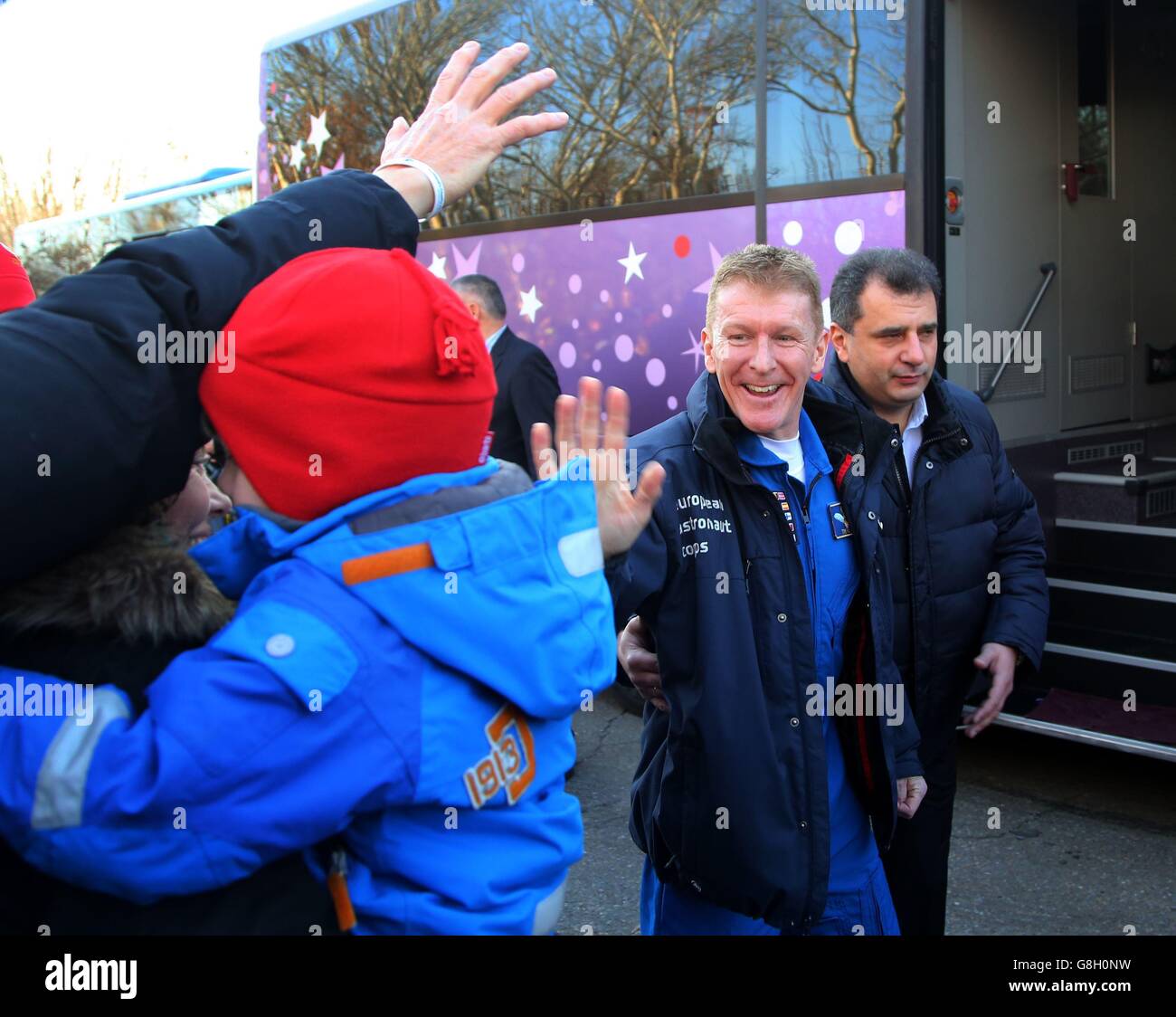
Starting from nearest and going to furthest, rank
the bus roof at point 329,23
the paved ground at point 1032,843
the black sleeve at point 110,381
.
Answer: the black sleeve at point 110,381 → the paved ground at point 1032,843 → the bus roof at point 329,23

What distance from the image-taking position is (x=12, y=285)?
1.59 metres

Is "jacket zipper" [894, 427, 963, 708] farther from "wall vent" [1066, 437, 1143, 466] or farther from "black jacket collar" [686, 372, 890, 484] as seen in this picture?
"wall vent" [1066, 437, 1143, 466]

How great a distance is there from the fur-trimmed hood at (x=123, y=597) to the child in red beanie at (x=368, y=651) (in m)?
0.06

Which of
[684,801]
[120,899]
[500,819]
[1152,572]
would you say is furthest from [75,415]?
[1152,572]

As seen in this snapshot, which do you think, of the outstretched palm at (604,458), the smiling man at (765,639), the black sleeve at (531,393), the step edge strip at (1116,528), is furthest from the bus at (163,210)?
the outstretched palm at (604,458)

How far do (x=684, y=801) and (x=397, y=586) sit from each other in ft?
3.99

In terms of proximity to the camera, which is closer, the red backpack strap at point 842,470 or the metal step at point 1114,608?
the red backpack strap at point 842,470

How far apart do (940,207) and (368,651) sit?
4.14m

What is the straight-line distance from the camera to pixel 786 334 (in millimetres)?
2486

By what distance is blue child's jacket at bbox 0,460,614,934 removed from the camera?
1111mm

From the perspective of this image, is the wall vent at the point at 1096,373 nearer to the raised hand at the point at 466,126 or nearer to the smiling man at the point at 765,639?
the smiling man at the point at 765,639

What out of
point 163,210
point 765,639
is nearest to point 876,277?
point 765,639

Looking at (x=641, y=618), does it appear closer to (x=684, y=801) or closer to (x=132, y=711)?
(x=684, y=801)

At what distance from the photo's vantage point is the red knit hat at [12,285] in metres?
1.58
